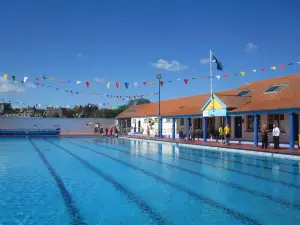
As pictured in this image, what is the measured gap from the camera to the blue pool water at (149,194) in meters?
6.14

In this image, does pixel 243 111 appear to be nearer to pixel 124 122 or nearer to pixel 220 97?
pixel 220 97

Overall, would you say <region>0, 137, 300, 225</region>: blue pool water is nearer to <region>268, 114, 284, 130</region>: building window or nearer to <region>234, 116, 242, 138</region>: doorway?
<region>268, 114, 284, 130</region>: building window

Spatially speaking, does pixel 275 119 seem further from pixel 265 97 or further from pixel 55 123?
pixel 55 123

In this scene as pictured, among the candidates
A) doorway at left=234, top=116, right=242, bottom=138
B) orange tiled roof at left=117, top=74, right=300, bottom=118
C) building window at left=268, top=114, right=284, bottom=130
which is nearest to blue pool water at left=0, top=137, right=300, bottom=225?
orange tiled roof at left=117, top=74, right=300, bottom=118

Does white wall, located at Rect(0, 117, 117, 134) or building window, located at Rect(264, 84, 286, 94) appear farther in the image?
white wall, located at Rect(0, 117, 117, 134)

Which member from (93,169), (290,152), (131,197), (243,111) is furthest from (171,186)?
(243,111)

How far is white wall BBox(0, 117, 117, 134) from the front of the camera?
39531mm

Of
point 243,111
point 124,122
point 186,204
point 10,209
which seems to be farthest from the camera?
point 124,122

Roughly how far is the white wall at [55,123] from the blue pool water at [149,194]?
2849cm

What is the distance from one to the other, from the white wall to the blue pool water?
2849 cm

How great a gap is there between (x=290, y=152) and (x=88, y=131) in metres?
32.6

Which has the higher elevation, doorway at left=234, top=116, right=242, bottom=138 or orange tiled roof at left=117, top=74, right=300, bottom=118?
orange tiled roof at left=117, top=74, right=300, bottom=118

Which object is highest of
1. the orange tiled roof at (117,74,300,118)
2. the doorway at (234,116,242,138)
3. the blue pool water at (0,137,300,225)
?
the orange tiled roof at (117,74,300,118)

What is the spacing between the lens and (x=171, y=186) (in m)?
8.95
